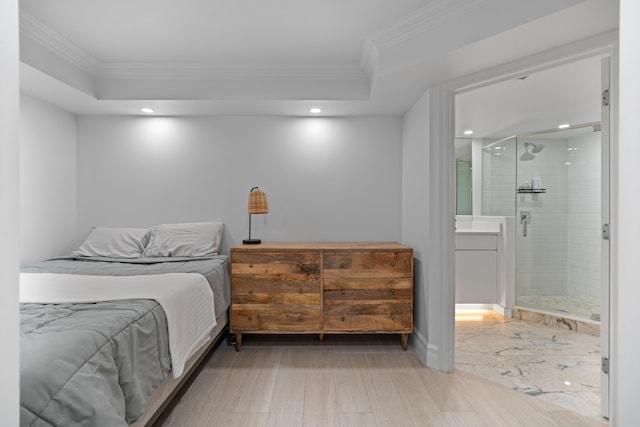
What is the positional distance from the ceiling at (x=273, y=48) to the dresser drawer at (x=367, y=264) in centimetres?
132

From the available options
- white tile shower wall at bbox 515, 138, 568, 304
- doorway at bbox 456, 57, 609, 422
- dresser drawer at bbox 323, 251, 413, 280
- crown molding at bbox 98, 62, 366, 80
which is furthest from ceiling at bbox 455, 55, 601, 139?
dresser drawer at bbox 323, 251, 413, 280

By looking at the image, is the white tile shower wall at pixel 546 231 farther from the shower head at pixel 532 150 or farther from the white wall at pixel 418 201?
the white wall at pixel 418 201

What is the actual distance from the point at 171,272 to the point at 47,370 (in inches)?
62.0

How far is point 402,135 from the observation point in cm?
368

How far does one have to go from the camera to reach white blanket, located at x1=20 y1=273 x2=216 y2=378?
1941mm

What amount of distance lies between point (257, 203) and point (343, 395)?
Result: 1.80 metres

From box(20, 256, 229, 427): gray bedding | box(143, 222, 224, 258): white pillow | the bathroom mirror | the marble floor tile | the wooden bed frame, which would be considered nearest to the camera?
box(20, 256, 229, 427): gray bedding

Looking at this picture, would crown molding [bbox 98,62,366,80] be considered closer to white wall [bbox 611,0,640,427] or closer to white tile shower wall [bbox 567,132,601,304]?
white wall [bbox 611,0,640,427]

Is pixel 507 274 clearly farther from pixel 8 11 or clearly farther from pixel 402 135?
pixel 8 11

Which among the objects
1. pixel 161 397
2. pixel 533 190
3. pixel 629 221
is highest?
pixel 533 190

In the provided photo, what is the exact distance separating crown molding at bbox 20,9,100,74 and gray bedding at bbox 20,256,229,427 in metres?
1.86

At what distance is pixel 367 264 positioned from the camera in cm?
306

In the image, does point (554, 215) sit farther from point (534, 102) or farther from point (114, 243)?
point (114, 243)

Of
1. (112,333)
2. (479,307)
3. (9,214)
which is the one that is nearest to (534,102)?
(479,307)
